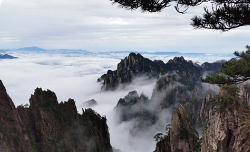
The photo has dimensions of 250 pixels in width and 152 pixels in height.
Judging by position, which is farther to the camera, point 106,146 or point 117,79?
point 117,79

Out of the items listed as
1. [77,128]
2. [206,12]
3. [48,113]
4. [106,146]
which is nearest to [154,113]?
[106,146]

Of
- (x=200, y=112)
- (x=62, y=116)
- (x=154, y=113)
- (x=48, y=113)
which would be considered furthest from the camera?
(x=154, y=113)

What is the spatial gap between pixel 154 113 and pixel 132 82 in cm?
4706

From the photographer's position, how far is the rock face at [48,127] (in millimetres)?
26688

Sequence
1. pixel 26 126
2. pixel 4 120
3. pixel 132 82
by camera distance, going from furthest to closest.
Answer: pixel 132 82, pixel 26 126, pixel 4 120

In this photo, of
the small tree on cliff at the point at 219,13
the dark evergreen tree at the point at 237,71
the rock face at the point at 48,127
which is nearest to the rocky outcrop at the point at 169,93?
the rock face at the point at 48,127

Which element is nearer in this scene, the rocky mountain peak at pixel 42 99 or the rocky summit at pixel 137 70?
the rocky mountain peak at pixel 42 99

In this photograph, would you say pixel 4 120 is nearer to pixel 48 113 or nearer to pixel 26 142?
pixel 26 142

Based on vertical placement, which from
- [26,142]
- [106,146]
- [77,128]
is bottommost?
[106,146]

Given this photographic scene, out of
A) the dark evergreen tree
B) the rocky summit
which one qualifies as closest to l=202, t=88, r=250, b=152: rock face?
the dark evergreen tree

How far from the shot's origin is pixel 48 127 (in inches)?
1297

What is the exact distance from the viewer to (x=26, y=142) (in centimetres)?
2758

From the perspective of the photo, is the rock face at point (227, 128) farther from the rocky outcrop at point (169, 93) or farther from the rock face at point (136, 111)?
the rocky outcrop at point (169, 93)

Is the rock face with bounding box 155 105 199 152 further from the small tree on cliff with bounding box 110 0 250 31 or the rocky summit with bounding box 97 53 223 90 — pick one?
the rocky summit with bounding box 97 53 223 90
